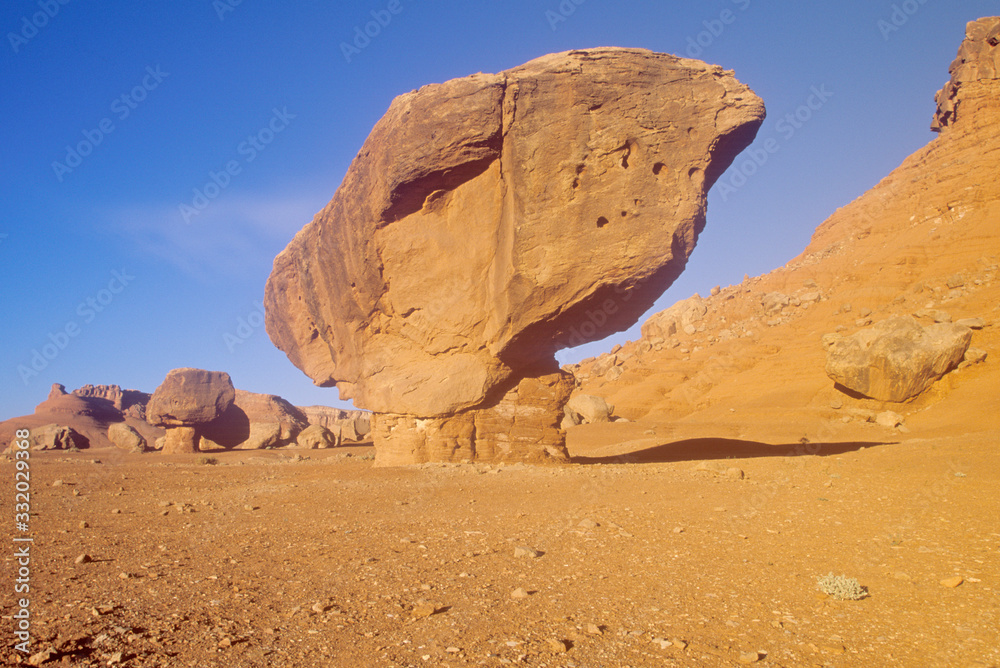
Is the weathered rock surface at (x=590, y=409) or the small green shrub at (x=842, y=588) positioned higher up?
the weathered rock surface at (x=590, y=409)

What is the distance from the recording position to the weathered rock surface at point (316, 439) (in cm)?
2716

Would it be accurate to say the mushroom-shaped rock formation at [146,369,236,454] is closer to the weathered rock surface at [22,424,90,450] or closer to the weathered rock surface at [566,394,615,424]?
the weathered rock surface at [22,424,90,450]

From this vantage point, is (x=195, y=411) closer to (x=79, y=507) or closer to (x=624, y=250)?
(x=79, y=507)

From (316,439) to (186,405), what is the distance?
5903 mm

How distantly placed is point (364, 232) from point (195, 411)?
17072mm

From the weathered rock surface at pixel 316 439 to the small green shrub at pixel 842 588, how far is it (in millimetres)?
25337

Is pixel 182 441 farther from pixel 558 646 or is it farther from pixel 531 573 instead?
pixel 558 646

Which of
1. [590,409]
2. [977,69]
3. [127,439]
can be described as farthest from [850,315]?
[127,439]

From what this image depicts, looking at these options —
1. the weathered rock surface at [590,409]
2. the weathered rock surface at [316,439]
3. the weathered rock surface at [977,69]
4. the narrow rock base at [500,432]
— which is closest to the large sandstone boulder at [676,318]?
the weathered rock surface at [590,409]

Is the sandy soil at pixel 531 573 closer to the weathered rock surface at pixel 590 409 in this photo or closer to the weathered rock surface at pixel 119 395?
the weathered rock surface at pixel 590 409

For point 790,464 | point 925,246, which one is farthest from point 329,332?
point 925,246

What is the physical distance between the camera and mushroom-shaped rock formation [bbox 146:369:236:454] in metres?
25.2

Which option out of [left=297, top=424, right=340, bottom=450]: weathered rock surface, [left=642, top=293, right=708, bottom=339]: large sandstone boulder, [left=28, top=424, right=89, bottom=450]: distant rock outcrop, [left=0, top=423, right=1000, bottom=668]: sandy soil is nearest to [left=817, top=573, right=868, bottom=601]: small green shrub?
[left=0, top=423, right=1000, bottom=668]: sandy soil

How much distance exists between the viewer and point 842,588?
4.18 m
